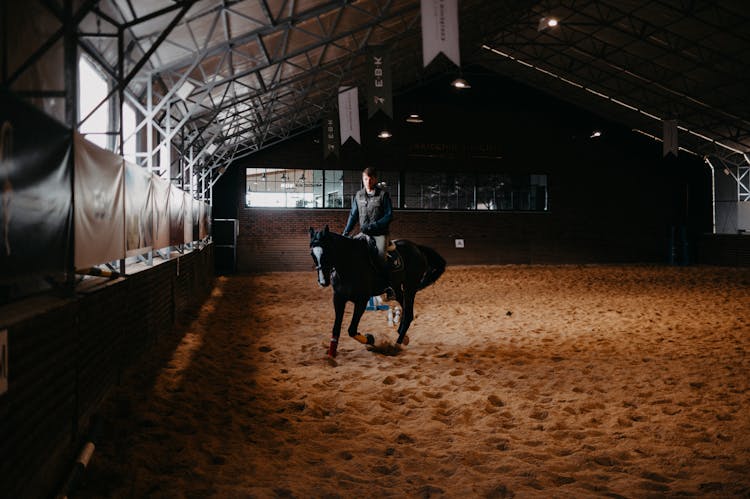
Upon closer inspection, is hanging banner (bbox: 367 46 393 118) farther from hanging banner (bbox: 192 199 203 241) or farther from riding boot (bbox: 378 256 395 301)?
riding boot (bbox: 378 256 395 301)

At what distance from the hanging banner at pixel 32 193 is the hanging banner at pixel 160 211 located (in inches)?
128

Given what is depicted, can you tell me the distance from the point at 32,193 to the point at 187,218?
757 cm

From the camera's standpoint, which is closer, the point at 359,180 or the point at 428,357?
the point at 428,357

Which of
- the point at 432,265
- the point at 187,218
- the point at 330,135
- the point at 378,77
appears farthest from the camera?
the point at 330,135

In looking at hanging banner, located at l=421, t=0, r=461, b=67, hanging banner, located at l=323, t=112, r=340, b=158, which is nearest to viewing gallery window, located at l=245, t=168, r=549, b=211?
hanging banner, located at l=323, t=112, r=340, b=158

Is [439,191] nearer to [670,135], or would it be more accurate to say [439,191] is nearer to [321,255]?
[670,135]

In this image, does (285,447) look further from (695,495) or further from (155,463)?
(695,495)

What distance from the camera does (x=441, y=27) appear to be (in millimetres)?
7051

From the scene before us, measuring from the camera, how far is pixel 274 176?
19531 millimetres

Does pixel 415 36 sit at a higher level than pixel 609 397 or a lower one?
higher

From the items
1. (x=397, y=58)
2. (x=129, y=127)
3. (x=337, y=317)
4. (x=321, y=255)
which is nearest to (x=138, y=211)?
(x=321, y=255)

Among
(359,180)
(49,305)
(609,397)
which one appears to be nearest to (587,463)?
(609,397)

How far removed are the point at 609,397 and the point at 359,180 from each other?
1631 cm

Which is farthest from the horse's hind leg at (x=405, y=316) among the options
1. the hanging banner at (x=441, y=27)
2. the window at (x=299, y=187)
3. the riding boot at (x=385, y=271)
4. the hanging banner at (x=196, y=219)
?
the window at (x=299, y=187)
